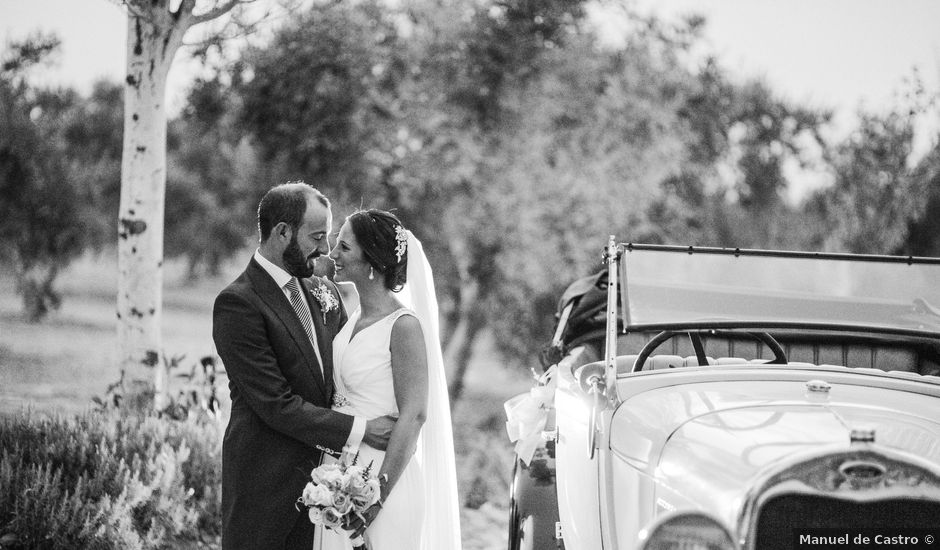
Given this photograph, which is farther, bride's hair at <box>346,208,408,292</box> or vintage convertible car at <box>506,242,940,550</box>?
bride's hair at <box>346,208,408,292</box>

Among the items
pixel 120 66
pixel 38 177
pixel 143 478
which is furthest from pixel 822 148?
pixel 143 478

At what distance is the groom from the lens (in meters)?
3.31

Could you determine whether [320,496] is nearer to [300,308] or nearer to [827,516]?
[300,308]

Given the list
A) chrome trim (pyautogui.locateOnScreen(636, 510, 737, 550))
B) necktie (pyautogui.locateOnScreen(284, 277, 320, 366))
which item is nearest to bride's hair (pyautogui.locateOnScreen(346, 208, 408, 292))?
necktie (pyautogui.locateOnScreen(284, 277, 320, 366))

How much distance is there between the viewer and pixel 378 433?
3.41m

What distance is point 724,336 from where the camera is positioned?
533 centimetres

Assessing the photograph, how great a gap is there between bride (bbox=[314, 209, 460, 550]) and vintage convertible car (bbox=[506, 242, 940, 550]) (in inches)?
26.1

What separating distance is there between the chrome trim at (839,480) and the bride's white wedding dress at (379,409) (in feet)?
4.60

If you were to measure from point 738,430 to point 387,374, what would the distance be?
1342 millimetres

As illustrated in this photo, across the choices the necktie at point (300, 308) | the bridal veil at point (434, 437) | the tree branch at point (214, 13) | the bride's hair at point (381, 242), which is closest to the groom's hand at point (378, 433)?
the bridal veil at point (434, 437)

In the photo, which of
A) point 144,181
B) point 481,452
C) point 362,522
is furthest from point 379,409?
point 481,452

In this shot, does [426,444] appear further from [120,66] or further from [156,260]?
[120,66]

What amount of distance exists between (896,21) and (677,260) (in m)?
14.1

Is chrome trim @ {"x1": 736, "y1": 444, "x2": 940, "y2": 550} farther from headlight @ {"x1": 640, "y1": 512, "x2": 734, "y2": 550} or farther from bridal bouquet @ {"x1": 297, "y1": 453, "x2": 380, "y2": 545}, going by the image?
bridal bouquet @ {"x1": 297, "y1": 453, "x2": 380, "y2": 545}
